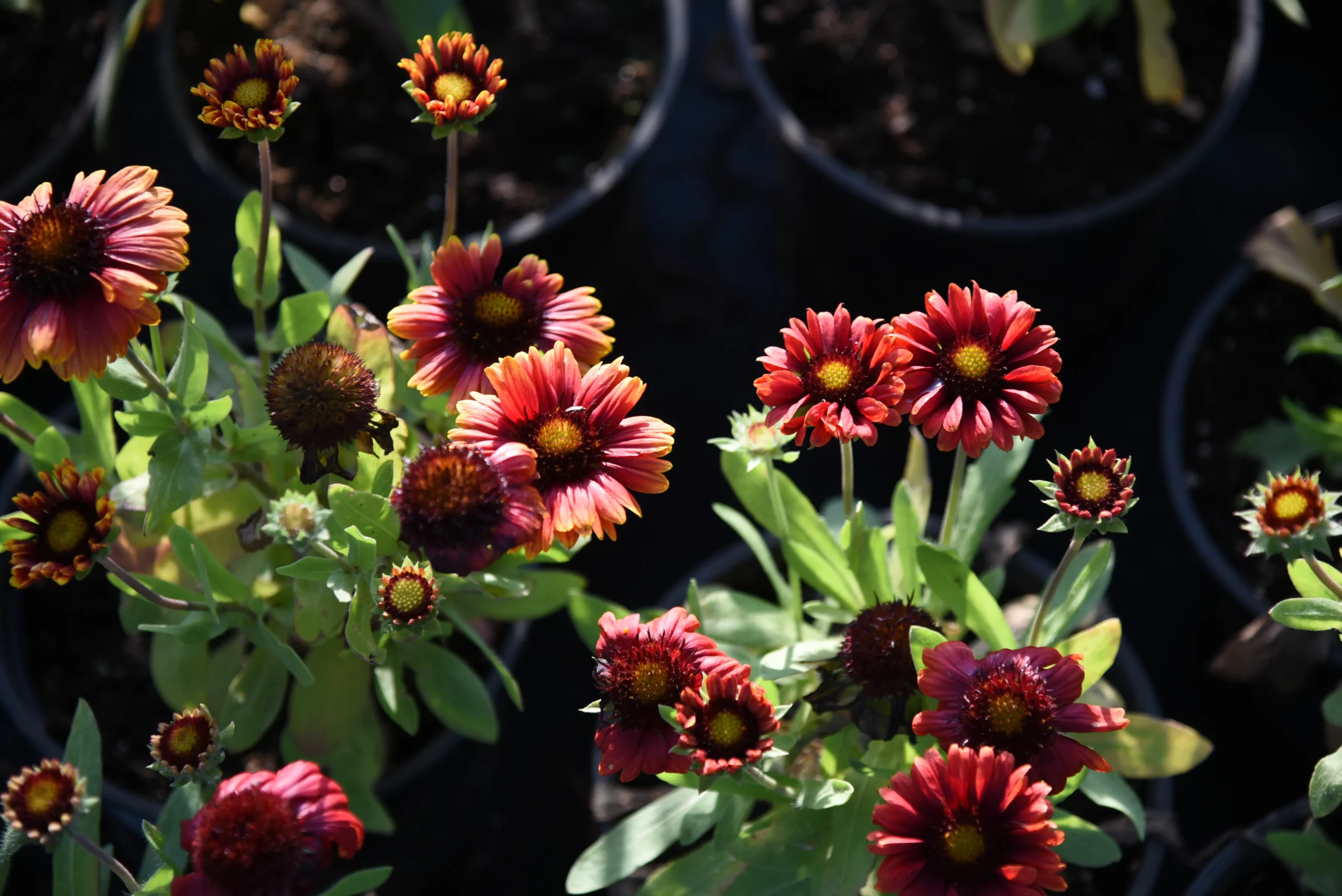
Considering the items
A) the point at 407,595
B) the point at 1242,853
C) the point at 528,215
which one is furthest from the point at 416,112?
the point at 1242,853

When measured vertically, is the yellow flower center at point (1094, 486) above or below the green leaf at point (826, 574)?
above

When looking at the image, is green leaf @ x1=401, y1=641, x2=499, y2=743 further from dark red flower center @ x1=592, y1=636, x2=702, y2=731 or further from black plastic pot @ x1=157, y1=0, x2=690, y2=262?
black plastic pot @ x1=157, y1=0, x2=690, y2=262

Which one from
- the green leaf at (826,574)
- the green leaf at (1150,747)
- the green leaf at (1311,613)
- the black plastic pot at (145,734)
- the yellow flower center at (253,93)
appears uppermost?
the yellow flower center at (253,93)

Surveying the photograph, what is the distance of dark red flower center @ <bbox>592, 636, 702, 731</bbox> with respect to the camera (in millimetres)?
915

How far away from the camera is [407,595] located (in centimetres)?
92

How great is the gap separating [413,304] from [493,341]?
0.26 feet

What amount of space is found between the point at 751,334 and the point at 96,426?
1.21 meters

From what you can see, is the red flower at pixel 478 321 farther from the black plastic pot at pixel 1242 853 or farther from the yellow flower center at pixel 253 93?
the black plastic pot at pixel 1242 853

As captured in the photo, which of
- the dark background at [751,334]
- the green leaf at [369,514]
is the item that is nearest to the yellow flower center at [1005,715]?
the green leaf at [369,514]

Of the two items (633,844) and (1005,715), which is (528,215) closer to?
(633,844)

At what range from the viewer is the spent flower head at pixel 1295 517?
3.02 feet

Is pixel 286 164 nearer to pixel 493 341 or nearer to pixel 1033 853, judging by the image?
pixel 493 341

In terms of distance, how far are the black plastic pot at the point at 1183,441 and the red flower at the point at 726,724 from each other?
1.03m

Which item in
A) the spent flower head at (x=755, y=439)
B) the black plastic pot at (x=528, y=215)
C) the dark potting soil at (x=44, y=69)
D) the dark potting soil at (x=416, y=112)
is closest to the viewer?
the spent flower head at (x=755, y=439)
